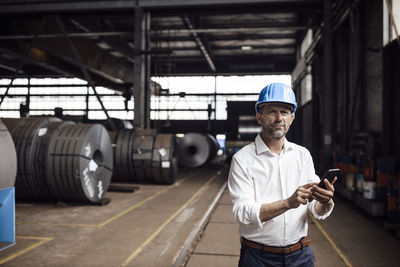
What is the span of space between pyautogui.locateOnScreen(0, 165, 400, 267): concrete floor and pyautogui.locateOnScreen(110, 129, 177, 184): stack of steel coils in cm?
270

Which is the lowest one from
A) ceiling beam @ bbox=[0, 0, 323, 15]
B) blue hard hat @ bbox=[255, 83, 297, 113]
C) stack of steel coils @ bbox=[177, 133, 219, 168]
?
stack of steel coils @ bbox=[177, 133, 219, 168]

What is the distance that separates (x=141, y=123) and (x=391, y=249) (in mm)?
8495

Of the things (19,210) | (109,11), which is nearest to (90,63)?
(109,11)

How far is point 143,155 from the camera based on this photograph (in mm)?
10102

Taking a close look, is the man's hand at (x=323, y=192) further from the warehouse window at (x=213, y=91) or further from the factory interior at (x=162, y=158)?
the warehouse window at (x=213, y=91)

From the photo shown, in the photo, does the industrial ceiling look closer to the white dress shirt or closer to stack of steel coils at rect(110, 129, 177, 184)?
stack of steel coils at rect(110, 129, 177, 184)

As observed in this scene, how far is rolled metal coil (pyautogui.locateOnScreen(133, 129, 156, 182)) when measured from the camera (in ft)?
33.1

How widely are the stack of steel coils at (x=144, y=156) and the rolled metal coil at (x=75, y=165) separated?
115 inches

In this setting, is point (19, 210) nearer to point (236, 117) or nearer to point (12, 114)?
point (236, 117)

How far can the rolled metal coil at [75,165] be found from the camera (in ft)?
21.3

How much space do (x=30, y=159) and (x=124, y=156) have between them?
379 cm

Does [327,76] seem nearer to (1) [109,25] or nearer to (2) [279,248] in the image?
(2) [279,248]

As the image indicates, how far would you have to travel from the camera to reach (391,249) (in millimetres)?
4422

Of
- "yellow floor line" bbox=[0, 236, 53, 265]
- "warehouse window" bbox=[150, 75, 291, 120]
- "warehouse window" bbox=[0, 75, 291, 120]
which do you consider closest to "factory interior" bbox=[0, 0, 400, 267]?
"yellow floor line" bbox=[0, 236, 53, 265]
